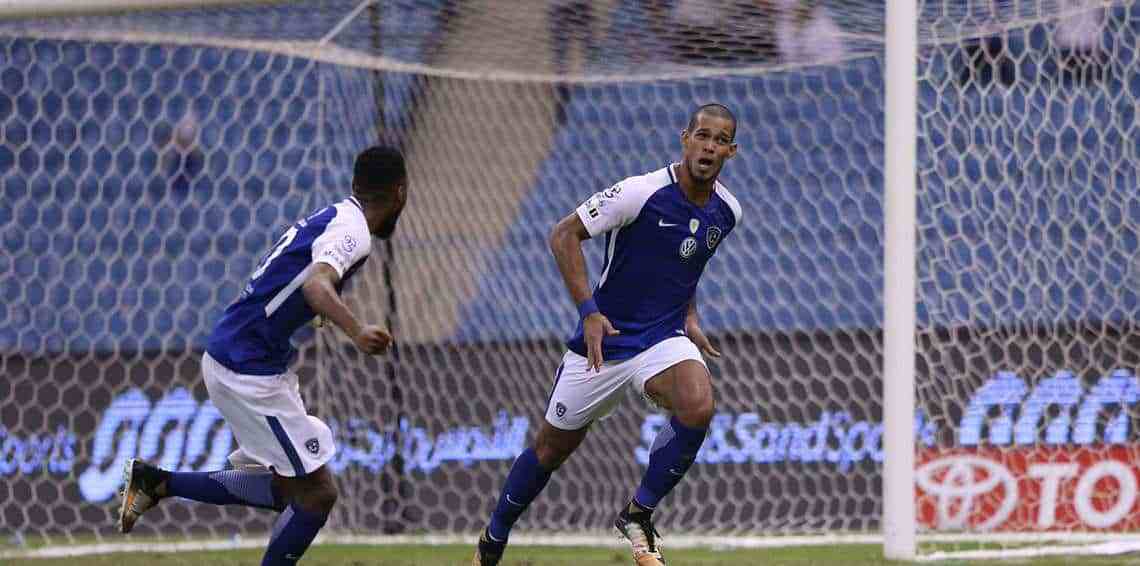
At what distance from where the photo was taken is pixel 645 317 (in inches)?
213

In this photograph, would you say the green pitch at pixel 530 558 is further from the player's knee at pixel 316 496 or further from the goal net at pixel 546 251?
the player's knee at pixel 316 496

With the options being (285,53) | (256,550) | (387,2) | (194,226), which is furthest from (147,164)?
(256,550)

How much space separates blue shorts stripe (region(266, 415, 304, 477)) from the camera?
192 inches

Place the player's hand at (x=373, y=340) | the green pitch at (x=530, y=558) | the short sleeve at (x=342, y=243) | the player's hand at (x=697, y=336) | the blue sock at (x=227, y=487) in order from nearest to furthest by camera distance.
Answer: the player's hand at (x=373, y=340) < the short sleeve at (x=342, y=243) < the blue sock at (x=227, y=487) < the player's hand at (x=697, y=336) < the green pitch at (x=530, y=558)

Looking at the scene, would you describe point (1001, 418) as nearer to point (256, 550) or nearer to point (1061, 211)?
point (1061, 211)

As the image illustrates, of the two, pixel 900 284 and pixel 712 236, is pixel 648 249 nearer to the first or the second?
pixel 712 236

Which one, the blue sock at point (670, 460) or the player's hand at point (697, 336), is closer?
the blue sock at point (670, 460)

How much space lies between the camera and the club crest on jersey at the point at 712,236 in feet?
17.7

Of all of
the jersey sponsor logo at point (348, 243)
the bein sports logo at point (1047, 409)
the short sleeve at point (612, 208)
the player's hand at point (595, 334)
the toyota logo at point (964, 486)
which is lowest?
the toyota logo at point (964, 486)

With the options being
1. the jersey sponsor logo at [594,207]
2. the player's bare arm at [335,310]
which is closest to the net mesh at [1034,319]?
the jersey sponsor logo at [594,207]

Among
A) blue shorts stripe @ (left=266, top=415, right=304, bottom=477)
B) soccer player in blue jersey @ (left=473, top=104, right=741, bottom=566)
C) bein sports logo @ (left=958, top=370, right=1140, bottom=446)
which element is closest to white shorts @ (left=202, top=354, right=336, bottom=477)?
blue shorts stripe @ (left=266, top=415, right=304, bottom=477)

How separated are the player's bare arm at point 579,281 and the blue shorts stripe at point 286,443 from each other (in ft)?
3.23

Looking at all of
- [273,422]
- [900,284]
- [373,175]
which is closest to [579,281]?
[373,175]

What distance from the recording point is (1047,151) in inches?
314
